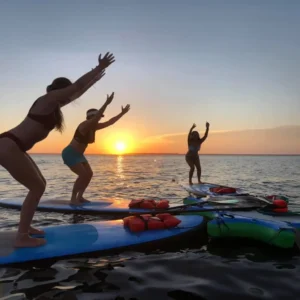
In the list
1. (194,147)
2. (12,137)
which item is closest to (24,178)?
(12,137)

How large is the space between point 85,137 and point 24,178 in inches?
183

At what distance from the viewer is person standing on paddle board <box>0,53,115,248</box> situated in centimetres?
493

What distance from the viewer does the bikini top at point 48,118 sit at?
5.07m

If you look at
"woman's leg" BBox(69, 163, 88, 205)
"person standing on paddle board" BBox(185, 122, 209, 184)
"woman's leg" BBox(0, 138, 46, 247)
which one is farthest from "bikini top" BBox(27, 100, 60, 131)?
"person standing on paddle board" BBox(185, 122, 209, 184)

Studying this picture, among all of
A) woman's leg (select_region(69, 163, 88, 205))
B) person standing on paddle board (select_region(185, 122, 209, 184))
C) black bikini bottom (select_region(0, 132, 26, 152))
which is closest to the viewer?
black bikini bottom (select_region(0, 132, 26, 152))

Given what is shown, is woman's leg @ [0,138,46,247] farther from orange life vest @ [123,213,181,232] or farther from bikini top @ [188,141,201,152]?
bikini top @ [188,141,201,152]

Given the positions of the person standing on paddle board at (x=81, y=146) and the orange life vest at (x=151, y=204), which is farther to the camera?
the person standing on paddle board at (x=81, y=146)

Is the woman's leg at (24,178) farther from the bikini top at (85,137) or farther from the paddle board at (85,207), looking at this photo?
the bikini top at (85,137)

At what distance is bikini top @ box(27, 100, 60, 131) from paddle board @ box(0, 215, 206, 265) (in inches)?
75.7

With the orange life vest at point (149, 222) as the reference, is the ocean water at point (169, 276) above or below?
below

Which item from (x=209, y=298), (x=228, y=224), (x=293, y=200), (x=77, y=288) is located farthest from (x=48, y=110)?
(x=293, y=200)

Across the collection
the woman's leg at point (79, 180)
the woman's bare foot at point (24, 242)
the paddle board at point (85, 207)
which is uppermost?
the woman's leg at point (79, 180)

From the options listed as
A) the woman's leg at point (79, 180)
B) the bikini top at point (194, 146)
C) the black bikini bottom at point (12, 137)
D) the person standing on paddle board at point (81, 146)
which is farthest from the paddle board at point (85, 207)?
the bikini top at point (194, 146)

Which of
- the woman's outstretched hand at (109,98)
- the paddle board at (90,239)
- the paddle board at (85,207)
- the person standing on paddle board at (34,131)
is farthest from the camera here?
the paddle board at (85,207)
